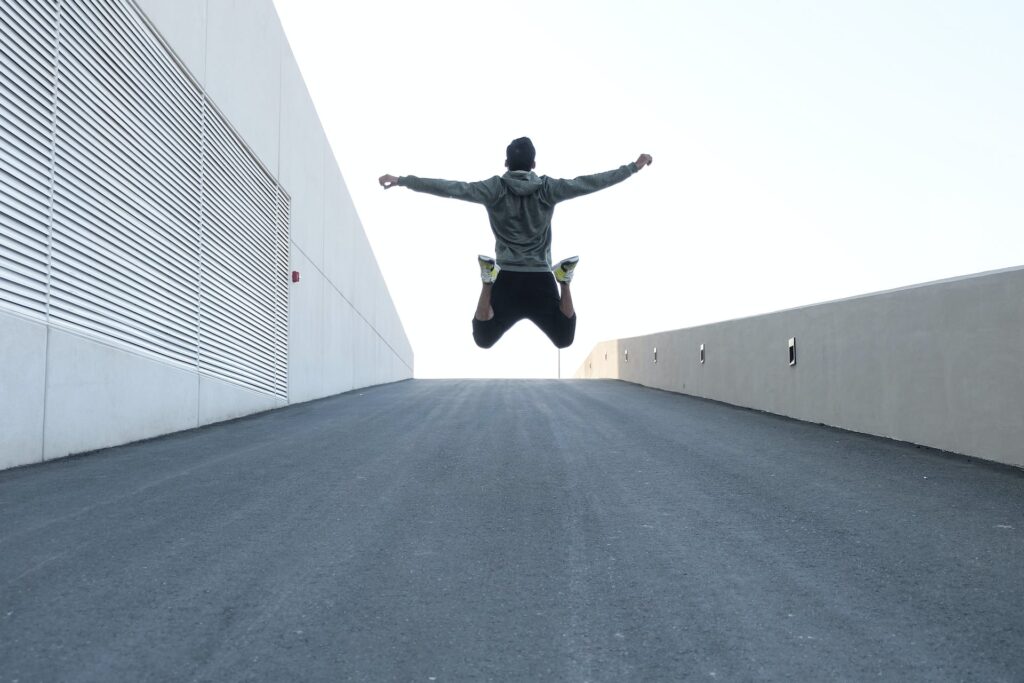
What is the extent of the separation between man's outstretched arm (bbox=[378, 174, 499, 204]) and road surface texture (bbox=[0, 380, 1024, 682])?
2413 millimetres

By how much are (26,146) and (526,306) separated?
542cm

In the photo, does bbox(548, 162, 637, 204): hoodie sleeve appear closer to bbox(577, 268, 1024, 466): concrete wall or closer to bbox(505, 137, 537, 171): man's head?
bbox(505, 137, 537, 171): man's head

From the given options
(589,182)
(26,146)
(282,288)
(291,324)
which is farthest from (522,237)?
(291,324)

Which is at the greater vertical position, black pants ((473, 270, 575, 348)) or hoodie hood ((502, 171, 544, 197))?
hoodie hood ((502, 171, 544, 197))

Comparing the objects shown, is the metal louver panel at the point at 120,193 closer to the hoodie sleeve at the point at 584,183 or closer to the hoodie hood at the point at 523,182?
the hoodie hood at the point at 523,182

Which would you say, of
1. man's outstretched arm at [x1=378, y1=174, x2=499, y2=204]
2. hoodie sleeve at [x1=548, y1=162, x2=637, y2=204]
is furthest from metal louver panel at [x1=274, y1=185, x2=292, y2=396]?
hoodie sleeve at [x1=548, y1=162, x2=637, y2=204]

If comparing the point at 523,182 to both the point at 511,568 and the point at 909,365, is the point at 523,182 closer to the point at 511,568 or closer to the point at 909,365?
the point at 511,568

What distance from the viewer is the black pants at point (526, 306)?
7035 millimetres

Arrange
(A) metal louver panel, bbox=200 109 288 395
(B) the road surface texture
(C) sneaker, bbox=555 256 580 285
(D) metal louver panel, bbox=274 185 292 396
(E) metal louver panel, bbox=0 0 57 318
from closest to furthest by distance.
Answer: (B) the road surface texture, (C) sneaker, bbox=555 256 580 285, (E) metal louver panel, bbox=0 0 57 318, (A) metal louver panel, bbox=200 109 288 395, (D) metal louver panel, bbox=274 185 292 396

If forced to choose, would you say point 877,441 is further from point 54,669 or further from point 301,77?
point 301,77

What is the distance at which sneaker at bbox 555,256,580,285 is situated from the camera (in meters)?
7.00

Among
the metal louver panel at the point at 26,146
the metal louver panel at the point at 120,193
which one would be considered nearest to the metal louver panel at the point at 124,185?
the metal louver panel at the point at 120,193

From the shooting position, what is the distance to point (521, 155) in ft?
22.7

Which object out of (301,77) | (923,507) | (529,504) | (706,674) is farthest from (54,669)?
(301,77)
